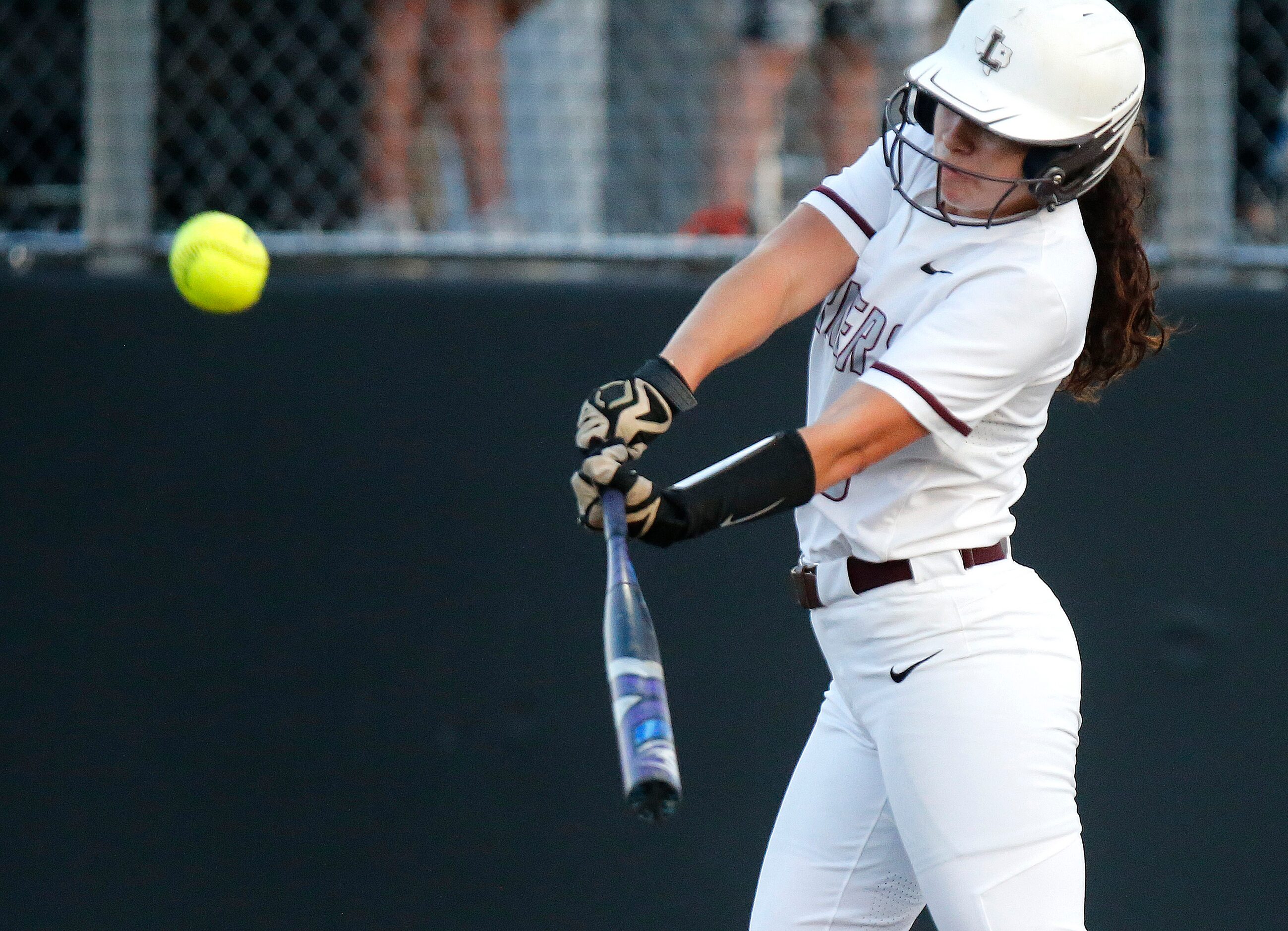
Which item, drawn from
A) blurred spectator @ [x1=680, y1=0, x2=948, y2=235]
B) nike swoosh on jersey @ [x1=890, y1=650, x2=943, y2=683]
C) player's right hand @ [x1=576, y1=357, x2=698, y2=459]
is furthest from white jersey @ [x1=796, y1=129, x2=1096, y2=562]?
blurred spectator @ [x1=680, y1=0, x2=948, y2=235]

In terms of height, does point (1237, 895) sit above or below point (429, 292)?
below

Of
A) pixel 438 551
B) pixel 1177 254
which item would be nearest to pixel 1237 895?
pixel 1177 254

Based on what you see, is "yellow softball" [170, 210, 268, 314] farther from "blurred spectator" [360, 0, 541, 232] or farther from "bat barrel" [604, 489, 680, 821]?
"bat barrel" [604, 489, 680, 821]

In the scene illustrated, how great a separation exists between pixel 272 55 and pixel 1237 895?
2.95 m

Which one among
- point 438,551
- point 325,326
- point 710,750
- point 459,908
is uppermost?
point 325,326

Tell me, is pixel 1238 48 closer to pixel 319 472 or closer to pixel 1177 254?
pixel 1177 254

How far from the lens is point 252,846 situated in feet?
11.0

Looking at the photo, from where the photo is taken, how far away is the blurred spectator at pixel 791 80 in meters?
3.60

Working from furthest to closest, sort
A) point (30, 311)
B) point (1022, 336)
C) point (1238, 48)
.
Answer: point (1238, 48)
point (30, 311)
point (1022, 336)

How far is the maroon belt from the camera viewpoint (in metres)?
2.19

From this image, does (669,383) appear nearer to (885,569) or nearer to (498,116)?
(885,569)

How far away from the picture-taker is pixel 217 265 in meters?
2.79

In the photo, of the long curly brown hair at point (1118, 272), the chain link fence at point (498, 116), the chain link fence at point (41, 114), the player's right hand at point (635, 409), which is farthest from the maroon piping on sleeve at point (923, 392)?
the chain link fence at point (41, 114)

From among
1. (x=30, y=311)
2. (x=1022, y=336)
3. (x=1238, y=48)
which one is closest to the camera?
(x=1022, y=336)
